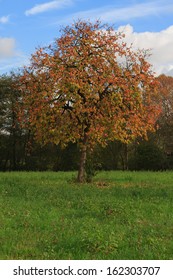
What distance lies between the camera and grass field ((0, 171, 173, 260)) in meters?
9.31

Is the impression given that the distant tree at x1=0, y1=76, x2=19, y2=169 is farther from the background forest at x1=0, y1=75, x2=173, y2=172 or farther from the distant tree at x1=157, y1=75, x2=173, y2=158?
the distant tree at x1=157, y1=75, x2=173, y2=158

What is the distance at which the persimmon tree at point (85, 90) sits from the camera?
25.4 m

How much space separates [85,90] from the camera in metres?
25.1

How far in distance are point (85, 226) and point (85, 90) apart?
47.4ft

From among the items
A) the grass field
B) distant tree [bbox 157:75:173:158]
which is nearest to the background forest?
distant tree [bbox 157:75:173:158]

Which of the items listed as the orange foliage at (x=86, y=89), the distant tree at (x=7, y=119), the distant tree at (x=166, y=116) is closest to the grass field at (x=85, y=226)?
the orange foliage at (x=86, y=89)

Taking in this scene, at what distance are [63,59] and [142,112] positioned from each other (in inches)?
259

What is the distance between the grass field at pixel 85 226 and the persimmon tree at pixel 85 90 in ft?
26.1

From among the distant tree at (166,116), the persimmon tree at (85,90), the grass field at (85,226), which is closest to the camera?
the grass field at (85,226)

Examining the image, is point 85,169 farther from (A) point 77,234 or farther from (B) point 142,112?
(A) point 77,234

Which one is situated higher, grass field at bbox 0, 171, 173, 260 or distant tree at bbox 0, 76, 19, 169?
distant tree at bbox 0, 76, 19, 169

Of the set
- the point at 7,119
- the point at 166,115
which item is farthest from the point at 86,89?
the point at 166,115

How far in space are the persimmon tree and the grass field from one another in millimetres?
7965

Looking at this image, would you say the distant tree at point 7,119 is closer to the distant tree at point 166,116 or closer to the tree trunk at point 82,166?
the distant tree at point 166,116
